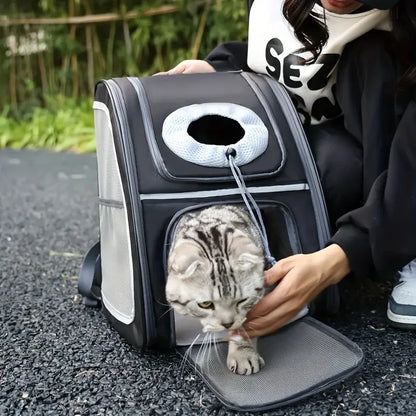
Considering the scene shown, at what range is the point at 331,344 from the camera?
1170mm

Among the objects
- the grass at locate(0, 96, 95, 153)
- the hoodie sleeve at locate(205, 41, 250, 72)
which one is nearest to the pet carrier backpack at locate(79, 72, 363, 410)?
the hoodie sleeve at locate(205, 41, 250, 72)

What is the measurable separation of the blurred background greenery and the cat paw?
2988mm

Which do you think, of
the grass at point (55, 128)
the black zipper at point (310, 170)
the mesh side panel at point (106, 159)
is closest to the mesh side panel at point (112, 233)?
the mesh side panel at point (106, 159)

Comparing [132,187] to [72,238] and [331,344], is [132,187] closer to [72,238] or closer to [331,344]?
[331,344]

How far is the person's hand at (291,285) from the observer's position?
1.10 m

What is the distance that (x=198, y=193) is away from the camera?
3.93ft

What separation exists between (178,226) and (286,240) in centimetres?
24

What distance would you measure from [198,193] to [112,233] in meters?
0.23

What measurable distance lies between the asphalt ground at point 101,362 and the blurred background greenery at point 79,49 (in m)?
2.39

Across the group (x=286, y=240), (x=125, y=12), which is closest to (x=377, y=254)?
(x=286, y=240)

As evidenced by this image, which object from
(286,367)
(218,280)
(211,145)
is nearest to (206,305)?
(218,280)

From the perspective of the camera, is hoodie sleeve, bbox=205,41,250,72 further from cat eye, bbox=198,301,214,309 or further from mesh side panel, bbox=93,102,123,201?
cat eye, bbox=198,301,214,309

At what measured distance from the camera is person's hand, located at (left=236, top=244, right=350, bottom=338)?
110 cm

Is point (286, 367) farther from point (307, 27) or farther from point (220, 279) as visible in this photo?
point (307, 27)
